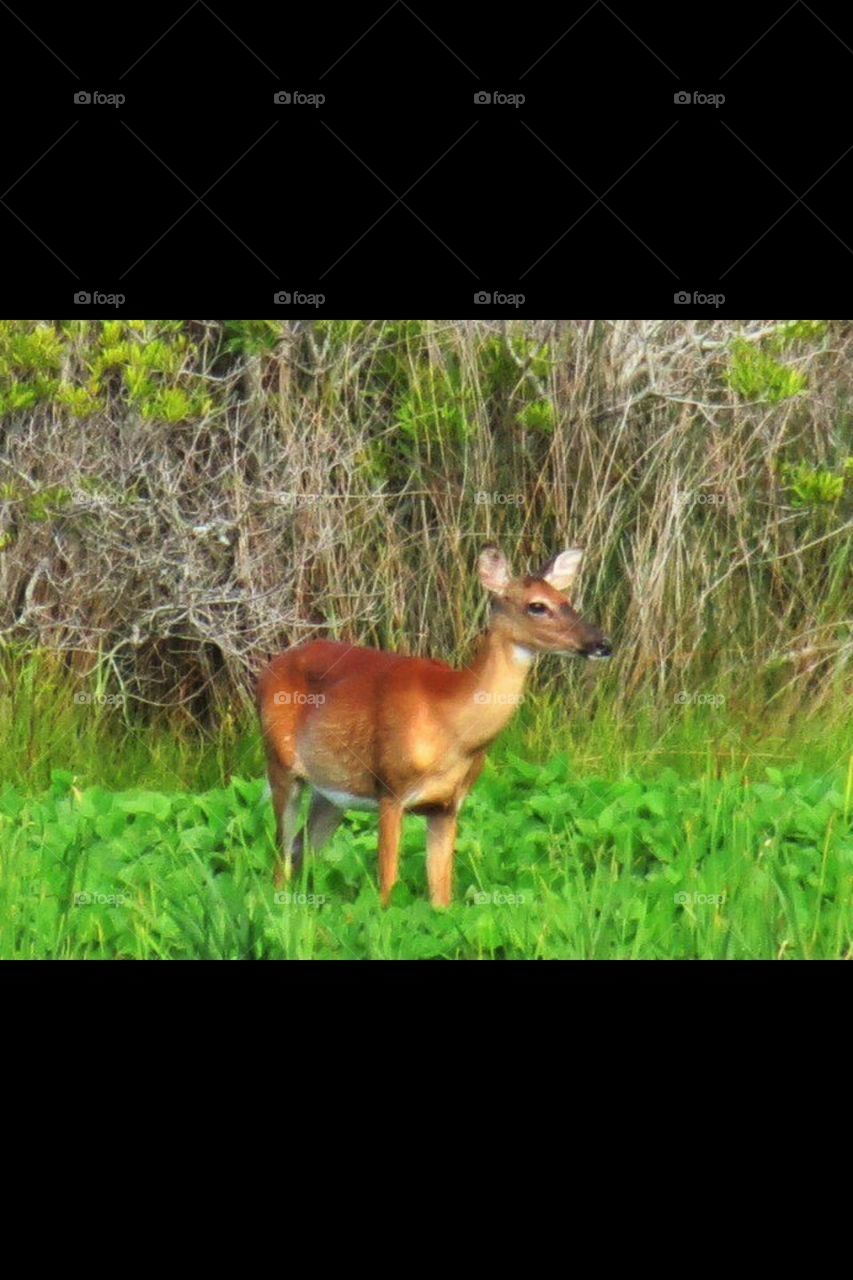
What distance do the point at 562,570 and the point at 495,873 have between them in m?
0.94

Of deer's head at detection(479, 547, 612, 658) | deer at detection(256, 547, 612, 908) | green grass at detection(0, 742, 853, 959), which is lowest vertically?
green grass at detection(0, 742, 853, 959)

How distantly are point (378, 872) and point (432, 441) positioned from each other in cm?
134

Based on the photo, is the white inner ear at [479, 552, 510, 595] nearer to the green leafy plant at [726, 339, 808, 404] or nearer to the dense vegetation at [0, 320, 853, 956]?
the dense vegetation at [0, 320, 853, 956]

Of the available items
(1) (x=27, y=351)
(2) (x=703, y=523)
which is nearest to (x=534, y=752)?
(2) (x=703, y=523)

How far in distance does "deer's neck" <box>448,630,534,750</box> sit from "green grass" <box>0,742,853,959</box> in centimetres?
20

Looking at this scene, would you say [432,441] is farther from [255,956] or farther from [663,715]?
[255,956]

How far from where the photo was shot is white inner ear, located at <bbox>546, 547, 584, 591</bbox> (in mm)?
7223

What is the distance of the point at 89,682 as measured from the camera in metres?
7.38

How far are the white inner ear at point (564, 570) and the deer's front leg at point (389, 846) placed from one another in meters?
0.82

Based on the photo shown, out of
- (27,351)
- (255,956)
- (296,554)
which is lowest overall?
(255,956)

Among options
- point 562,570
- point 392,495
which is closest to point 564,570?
point 562,570

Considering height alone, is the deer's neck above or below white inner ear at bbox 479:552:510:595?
Answer: below

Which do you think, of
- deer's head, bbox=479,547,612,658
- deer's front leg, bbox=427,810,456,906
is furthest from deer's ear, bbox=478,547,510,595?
deer's front leg, bbox=427,810,456,906

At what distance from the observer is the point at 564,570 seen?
724cm
